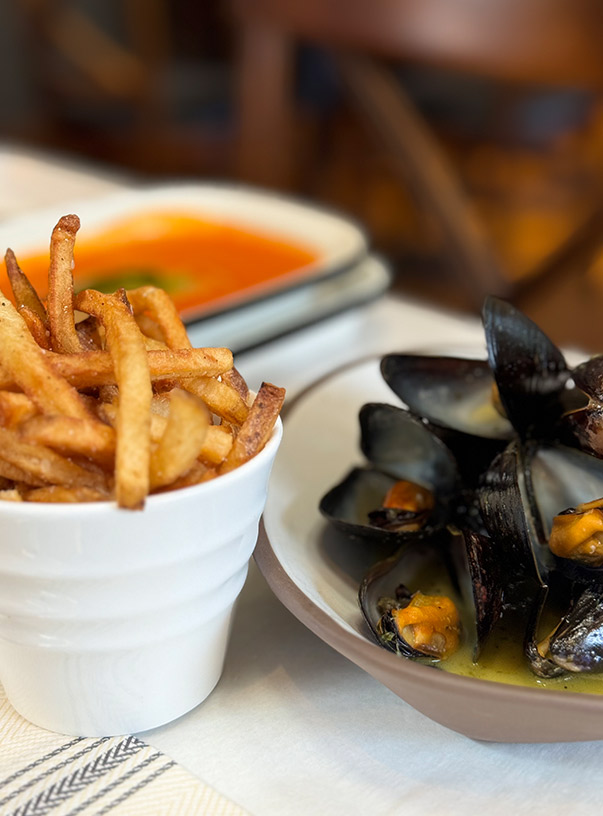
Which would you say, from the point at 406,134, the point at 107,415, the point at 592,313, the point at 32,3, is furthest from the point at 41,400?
the point at 32,3

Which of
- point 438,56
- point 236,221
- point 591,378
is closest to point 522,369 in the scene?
point 591,378

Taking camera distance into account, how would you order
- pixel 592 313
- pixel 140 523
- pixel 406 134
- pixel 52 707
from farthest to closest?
pixel 592 313
pixel 406 134
pixel 52 707
pixel 140 523

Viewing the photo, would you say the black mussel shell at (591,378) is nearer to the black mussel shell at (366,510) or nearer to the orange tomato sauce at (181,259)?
the black mussel shell at (366,510)

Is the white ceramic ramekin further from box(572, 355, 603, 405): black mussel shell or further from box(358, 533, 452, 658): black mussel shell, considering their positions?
box(572, 355, 603, 405): black mussel shell

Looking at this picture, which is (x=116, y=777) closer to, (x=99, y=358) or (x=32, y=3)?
(x=99, y=358)

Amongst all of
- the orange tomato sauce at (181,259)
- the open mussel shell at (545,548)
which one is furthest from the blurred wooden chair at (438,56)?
the open mussel shell at (545,548)

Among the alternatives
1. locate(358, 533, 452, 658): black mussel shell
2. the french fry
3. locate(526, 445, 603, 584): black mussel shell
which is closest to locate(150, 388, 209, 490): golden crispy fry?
the french fry
